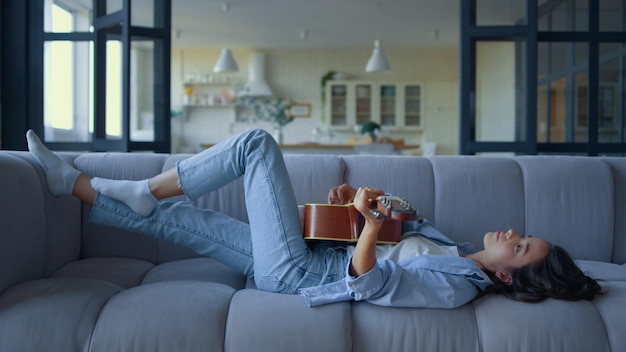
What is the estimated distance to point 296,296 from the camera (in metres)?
1.84

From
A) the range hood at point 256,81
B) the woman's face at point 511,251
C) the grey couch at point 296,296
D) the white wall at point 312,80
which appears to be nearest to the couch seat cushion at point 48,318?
the grey couch at point 296,296

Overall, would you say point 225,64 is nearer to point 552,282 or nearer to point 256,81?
point 256,81

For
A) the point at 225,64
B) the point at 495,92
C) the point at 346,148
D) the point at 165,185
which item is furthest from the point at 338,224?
the point at 225,64

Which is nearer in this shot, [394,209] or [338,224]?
[394,209]

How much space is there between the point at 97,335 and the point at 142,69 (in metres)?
2.79

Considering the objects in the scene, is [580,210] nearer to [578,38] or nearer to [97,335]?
[578,38]

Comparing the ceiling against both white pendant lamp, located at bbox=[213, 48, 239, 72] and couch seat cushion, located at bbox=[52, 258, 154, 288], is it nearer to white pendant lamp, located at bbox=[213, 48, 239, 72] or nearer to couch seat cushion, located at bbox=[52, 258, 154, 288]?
white pendant lamp, located at bbox=[213, 48, 239, 72]

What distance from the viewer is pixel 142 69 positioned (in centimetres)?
420

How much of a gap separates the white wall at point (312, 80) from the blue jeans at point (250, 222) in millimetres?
8569

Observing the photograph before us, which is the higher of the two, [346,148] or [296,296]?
[346,148]

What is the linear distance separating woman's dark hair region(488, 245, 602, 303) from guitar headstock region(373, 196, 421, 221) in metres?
0.45

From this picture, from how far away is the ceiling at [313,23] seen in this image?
769 cm

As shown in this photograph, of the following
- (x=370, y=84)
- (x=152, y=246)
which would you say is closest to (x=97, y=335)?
(x=152, y=246)

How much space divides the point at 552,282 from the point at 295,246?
754 mm
